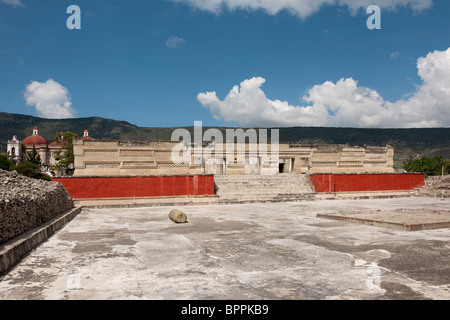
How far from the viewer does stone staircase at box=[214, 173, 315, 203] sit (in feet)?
61.2

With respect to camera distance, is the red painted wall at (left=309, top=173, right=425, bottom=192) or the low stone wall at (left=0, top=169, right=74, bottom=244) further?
the red painted wall at (left=309, top=173, right=425, bottom=192)

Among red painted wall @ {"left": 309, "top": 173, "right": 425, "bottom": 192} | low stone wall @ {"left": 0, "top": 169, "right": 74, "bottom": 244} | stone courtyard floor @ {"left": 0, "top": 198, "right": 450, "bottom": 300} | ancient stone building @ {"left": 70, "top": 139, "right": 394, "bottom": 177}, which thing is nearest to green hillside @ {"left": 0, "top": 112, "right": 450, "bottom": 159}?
ancient stone building @ {"left": 70, "top": 139, "right": 394, "bottom": 177}

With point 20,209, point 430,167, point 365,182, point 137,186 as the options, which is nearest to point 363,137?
point 430,167

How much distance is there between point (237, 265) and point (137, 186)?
12809 mm

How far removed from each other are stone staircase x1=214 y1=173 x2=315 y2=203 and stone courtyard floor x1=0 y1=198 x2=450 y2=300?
9324 mm

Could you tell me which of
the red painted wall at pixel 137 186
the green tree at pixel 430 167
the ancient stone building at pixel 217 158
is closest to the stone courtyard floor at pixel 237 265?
the red painted wall at pixel 137 186

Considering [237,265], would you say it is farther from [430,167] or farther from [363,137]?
[363,137]

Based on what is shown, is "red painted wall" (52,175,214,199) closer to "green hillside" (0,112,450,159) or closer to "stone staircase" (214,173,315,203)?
"stone staircase" (214,173,315,203)

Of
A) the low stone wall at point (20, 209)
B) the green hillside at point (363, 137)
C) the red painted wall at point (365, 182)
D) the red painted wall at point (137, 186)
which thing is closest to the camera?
the low stone wall at point (20, 209)

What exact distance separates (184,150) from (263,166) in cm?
548

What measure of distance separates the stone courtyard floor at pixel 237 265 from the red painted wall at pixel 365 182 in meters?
11.6

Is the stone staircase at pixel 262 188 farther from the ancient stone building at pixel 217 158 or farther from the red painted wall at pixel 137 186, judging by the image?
the ancient stone building at pixel 217 158

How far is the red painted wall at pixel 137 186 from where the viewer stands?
16859 millimetres
